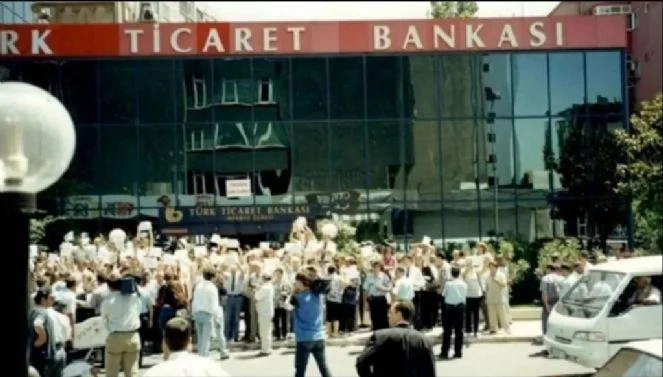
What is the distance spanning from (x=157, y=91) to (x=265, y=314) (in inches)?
580

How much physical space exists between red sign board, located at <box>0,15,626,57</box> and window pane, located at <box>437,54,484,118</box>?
427 mm

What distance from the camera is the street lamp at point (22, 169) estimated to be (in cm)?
337

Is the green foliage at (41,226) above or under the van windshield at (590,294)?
above

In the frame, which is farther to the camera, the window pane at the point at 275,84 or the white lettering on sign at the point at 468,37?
the window pane at the point at 275,84

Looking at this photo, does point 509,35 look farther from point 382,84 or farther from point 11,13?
point 11,13

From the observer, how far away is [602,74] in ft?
102

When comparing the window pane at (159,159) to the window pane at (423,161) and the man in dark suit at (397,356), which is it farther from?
the man in dark suit at (397,356)

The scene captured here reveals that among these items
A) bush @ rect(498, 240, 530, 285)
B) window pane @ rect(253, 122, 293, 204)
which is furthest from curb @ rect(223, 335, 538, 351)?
window pane @ rect(253, 122, 293, 204)

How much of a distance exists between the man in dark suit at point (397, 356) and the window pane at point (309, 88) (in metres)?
24.0

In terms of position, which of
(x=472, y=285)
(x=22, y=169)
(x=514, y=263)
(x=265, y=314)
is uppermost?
(x=22, y=169)

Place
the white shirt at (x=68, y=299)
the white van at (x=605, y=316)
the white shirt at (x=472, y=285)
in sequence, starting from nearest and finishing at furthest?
1. the white van at (x=605, y=316)
2. the white shirt at (x=68, y=299)
3. the white shirt at (x=472, y=285)

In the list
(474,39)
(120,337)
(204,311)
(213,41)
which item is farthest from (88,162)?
(120,337)

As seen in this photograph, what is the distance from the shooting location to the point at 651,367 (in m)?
5.88

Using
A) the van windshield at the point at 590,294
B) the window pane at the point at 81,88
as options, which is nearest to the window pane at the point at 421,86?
the window pane at the point at 81,88
